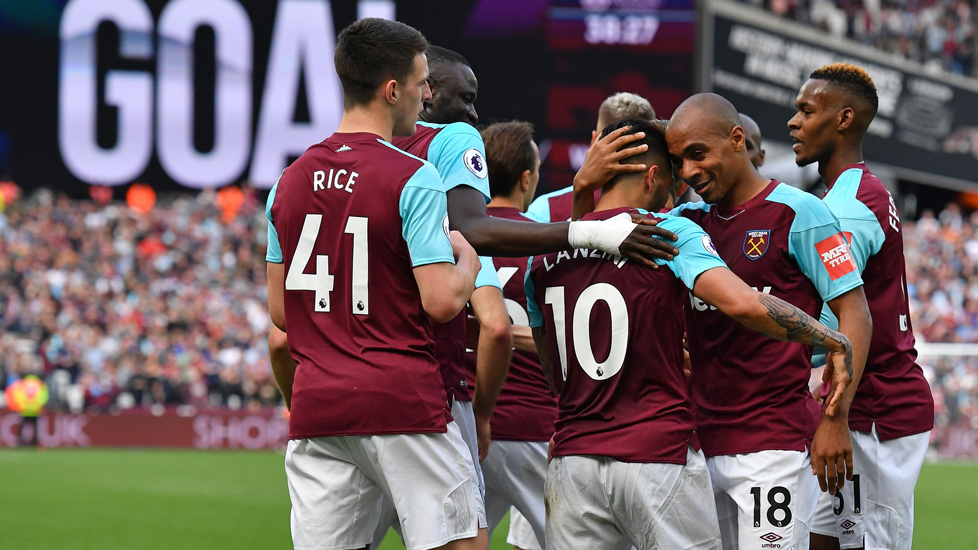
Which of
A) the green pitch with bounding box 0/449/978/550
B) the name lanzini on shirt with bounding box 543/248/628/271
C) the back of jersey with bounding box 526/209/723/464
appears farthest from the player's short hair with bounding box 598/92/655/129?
the green pitch with bounding box 0/449/978/550

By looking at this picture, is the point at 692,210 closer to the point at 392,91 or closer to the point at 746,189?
the point at 746,189

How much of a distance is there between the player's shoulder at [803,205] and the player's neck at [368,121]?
1.30m

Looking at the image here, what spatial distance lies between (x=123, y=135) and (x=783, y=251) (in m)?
13.1

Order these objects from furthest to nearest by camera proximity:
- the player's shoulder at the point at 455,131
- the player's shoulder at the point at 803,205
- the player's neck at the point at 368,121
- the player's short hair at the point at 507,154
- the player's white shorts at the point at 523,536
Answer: the player's white shorts at the point at 523,536 < the player's short hair at the point at 507,154 < the player's shoulder at the point at 455,131 < the player's shoulder at the point at 803,205 < the player's neck at the point at 368,121

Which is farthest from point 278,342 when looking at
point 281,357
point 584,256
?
point 584,256

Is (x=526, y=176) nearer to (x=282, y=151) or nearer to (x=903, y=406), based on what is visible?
(x=903, y=406)

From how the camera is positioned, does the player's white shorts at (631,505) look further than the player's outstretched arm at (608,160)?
No

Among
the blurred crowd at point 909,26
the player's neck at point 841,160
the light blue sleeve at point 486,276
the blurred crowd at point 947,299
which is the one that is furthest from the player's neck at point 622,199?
the blurred crowd at point 909,26

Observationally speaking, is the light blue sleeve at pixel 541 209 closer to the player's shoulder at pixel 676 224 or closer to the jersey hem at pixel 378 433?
the player's shoulder at pixel 676 224

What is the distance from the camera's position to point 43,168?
49.7ft

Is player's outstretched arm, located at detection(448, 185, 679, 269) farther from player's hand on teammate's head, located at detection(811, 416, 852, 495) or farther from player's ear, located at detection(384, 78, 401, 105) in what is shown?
player's hand on teammate's head, located at detection(811, 416, 852, 495)

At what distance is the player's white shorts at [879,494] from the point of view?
419 centimetres

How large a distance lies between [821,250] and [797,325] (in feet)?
1.26

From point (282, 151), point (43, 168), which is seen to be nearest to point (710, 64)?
point (282, 151)
